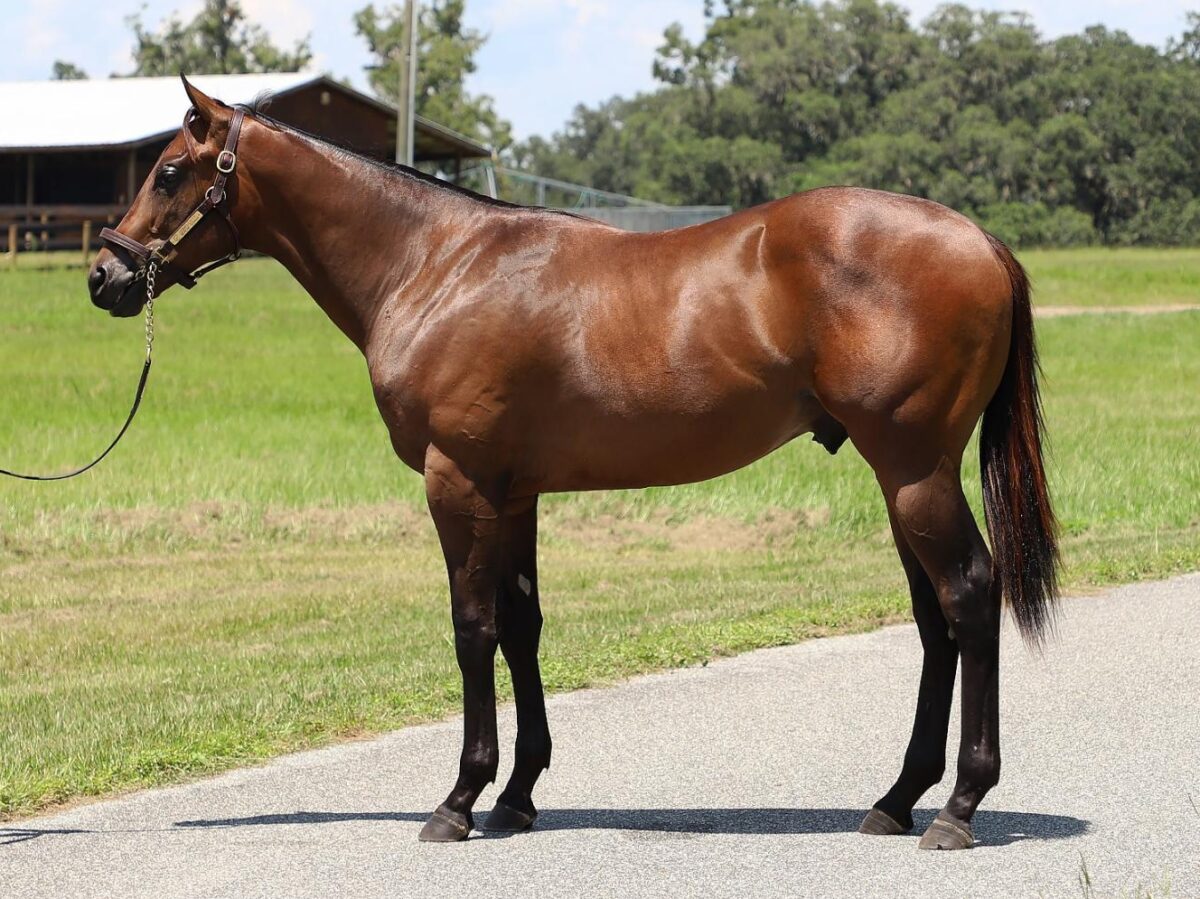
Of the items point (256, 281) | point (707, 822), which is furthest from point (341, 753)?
point (256, 281)

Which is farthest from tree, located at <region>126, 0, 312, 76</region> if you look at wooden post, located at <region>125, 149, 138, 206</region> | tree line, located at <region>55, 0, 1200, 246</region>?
wooden post, located at <region>125, 149, 138, 206</region>

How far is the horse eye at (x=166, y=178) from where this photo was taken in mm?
5801

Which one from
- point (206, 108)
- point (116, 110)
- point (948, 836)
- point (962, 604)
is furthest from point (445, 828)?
point (116, 110)

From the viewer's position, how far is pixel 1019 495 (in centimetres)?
559

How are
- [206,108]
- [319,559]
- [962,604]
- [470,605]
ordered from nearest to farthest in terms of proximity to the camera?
1. [962,604]
2. [470,605]
3. [206,108]
4. [319,559]

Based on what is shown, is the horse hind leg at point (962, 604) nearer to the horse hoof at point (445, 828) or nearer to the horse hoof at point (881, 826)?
the horse hoof at point (881, 826)

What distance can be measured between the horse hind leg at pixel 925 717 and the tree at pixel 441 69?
7285 centimetres

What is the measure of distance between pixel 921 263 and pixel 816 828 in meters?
1.87

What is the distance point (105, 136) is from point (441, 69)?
41025mm

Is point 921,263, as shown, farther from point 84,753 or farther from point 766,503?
point 766,503

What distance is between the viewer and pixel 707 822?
566 cm

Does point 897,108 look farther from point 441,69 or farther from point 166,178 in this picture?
point 166,178

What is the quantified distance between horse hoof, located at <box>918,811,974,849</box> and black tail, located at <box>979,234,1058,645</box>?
0.71 meters

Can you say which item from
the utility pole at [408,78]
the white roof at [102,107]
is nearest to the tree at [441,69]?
the white roof at [102,107]
